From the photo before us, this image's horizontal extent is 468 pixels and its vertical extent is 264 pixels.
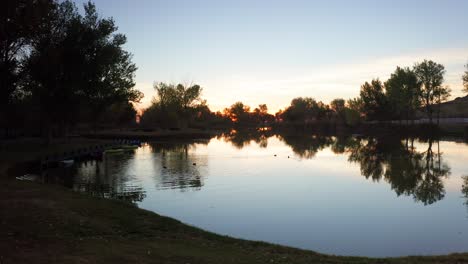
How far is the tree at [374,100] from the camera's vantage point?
156 metres

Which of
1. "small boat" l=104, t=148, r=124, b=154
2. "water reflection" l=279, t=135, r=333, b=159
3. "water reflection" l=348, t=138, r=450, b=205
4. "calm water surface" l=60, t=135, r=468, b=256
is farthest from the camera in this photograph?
"water reflection" l=279, t=135, r=333, b=159

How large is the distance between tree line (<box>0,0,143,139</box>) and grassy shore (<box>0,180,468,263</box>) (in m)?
17.1

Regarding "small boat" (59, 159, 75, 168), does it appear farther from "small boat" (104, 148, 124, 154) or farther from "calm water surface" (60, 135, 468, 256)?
"small boat" (104, 148, 124, 154)

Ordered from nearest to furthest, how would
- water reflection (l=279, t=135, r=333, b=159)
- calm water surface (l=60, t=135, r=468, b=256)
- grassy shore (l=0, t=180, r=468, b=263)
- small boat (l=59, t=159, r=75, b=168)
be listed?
grassy shore (l=0, t=180, r=468, b=263), calm water surface (l=60, t=135, r=468, b=256), small boat (l=59, t=159, r=75, b=168), water reflection (l=279, t=135, r=333, b=159)

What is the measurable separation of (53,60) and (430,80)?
116 m

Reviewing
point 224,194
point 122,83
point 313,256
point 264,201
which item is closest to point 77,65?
point 122,83

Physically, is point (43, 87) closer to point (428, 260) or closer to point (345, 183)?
point (345, 183)

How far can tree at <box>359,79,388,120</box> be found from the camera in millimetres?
155625

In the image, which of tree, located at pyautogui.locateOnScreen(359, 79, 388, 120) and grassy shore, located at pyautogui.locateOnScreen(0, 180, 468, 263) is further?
tree, located at pyautogui.locateOnScreen(359, 79, 388, 120)

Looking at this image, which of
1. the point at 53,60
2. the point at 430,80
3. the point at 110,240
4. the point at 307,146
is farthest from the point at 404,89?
the point at 110,240

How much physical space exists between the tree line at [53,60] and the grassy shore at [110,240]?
1713 centimetres

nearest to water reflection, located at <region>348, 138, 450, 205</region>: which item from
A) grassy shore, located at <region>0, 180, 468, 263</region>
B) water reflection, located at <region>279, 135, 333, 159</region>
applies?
water reflection, located at <region>279, 135, 333, 159</region>

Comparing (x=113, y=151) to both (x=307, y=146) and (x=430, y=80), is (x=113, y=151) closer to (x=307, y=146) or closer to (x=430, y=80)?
(x=307, y=146)

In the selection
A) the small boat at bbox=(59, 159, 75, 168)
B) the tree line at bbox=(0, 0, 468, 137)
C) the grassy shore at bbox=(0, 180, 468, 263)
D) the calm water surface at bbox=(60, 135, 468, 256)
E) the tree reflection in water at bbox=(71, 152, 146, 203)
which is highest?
the tree line at bbox=(0, 0, 468, 137)
